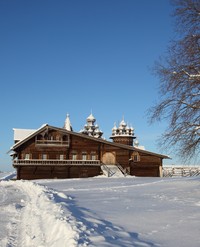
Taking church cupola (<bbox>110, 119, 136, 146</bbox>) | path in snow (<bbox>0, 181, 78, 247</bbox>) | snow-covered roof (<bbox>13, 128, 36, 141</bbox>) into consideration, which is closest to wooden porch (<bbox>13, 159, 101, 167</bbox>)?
snow-covered roof (<bbox>13, 128, 36, 141</bbox>)

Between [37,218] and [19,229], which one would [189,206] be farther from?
[19,229]

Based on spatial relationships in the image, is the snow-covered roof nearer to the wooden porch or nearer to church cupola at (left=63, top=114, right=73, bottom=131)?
the wooden porch

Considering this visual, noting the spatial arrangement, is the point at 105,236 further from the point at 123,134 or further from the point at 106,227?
the point at 123,134

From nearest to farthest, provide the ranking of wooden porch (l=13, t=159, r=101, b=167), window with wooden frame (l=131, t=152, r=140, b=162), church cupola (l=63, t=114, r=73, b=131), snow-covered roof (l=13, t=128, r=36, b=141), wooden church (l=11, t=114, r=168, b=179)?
wooden porch (l=13, t=159, r=101, b=167)
wooden church (l=11, t=114, r=168, b=179)
window with wooden frame (l=131, t=152, r=140, b=162)
snow-covered roof (l=13, t=128, r=36, b=141)
church cupola (l=63, t=114, r=73, b=131)

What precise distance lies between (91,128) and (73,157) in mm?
38006

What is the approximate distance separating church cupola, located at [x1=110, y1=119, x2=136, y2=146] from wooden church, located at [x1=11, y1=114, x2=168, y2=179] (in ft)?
109

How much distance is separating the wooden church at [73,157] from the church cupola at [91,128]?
118 feet

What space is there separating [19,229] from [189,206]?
20.8 ft

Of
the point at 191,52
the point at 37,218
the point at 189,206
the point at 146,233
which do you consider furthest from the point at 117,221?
the point at 191,52

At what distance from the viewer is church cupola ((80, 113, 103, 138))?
7594 centimetres

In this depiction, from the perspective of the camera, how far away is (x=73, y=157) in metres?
38.9

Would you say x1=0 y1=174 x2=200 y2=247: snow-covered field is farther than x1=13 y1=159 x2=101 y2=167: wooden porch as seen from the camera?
No

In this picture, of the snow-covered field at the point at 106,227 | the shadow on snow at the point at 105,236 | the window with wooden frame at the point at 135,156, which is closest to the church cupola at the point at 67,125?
the window with wooden frame at the point at 135,156

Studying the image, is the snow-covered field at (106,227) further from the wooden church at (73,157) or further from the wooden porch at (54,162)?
the wooden church at (73,157)
